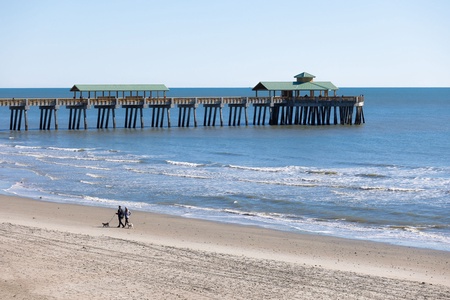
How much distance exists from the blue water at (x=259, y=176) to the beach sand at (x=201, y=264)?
2.33m

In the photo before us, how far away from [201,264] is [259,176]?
839 inches

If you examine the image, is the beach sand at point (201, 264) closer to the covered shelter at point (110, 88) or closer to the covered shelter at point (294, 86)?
the covered shelter at point (110, 88)

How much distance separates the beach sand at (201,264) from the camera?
16953 millimetres

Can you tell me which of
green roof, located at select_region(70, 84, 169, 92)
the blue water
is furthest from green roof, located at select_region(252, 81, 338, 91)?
green roof, located at select_region(70, 84, 169, 92)

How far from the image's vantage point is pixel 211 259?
2011 centimetres

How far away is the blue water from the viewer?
28641mm

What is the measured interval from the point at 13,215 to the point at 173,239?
7382mm

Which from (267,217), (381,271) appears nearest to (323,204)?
(267,217)

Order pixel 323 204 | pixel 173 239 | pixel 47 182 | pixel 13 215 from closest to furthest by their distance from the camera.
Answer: pixel 173 239 < pixel 13 215 < pixel 323 204 < pixel 47 182

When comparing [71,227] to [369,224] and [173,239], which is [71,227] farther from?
[369,224]

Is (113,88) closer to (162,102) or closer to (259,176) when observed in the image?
(162,102)

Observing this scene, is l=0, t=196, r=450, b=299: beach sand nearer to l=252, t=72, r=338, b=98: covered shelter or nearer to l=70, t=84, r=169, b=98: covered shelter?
l=70, t=84, r=169, b=98: covered shelter

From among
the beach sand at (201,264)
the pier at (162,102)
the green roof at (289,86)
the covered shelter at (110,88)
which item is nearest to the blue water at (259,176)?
the beach sand at (201,264)

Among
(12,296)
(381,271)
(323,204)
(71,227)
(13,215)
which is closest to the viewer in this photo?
(12,296)
